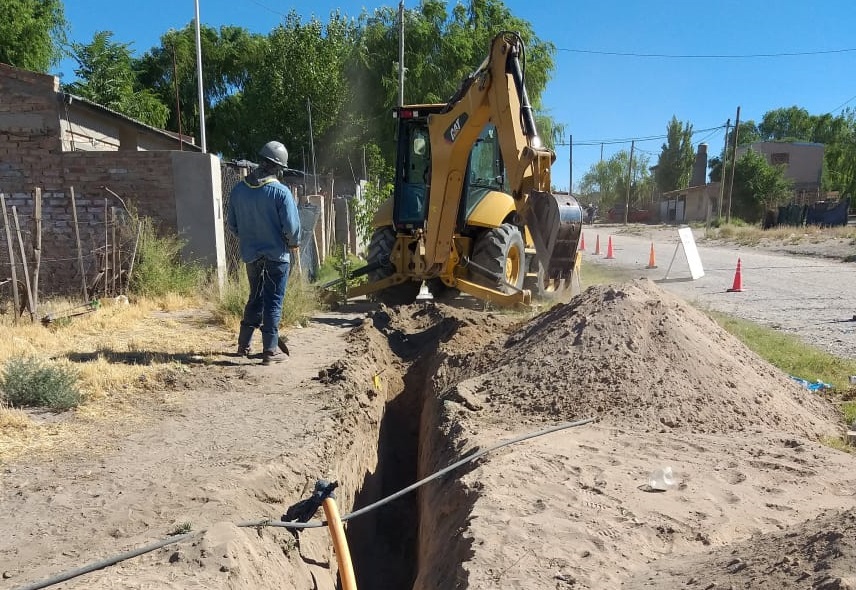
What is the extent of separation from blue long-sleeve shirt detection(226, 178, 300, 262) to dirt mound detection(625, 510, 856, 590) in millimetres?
4802

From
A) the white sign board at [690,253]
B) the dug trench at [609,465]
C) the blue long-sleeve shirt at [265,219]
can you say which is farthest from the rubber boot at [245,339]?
the white sign board at [690,253]

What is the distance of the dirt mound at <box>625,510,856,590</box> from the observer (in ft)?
7.74

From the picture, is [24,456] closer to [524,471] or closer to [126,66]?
[524,471]

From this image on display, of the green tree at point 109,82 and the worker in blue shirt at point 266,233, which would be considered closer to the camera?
the worker in blue shirt at point 266,233

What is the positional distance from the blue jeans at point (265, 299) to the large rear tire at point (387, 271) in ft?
9.94

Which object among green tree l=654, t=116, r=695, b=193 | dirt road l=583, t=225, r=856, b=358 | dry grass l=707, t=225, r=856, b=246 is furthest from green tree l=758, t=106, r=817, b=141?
dirt road l=583, t=225, r=856, b=358

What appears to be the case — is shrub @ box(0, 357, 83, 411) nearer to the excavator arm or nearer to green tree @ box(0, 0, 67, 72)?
the excavator arm

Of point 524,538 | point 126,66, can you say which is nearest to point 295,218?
point 524,538

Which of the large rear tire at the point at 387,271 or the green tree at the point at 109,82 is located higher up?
the green tree at the point at 109,82

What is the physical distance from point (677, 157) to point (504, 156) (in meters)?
72.6

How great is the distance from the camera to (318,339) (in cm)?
841

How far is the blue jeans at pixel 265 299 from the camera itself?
682cm

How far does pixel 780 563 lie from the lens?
2.55 meters

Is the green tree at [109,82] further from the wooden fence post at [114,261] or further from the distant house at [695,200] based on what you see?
the distant house at [695,200]
